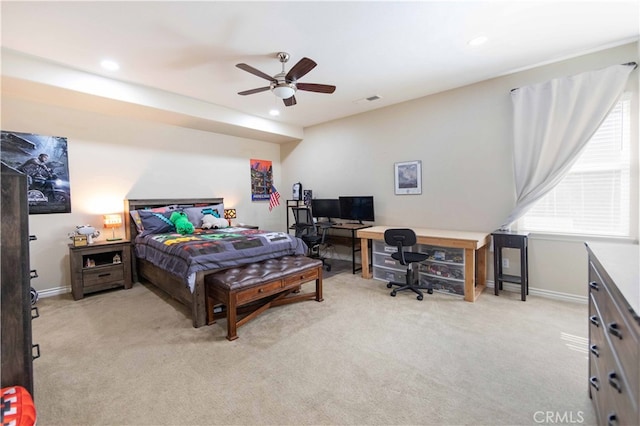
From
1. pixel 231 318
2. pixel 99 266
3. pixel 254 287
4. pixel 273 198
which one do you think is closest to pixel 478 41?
pixel 254 287

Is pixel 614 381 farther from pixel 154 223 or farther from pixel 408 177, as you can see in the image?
pixel 154 223

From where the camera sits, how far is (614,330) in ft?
3.69

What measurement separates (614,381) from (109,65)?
4.71m

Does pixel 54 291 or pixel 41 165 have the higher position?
pixel 41 165

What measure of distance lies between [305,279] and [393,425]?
5.94ft

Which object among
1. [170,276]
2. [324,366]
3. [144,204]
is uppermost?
[144,204]

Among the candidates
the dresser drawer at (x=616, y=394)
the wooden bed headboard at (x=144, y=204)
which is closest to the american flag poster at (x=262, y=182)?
the wooden bed headboard at (x=144, y=204)

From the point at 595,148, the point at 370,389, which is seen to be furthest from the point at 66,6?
the point at 595,148

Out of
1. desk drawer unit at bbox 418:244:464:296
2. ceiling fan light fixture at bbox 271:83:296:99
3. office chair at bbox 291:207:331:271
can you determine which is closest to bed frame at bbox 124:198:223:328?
office chair at bbox 291:207:331:271

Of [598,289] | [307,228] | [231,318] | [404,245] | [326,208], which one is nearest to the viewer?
[598,289]

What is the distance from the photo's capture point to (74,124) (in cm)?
392

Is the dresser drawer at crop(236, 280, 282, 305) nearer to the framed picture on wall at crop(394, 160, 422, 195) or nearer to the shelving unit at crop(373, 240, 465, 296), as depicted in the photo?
the shelving unit at crop(373, 240, 465, 296)

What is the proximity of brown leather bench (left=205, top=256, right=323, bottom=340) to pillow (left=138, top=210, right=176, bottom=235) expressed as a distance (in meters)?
1.89

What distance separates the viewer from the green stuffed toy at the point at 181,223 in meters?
4.12
